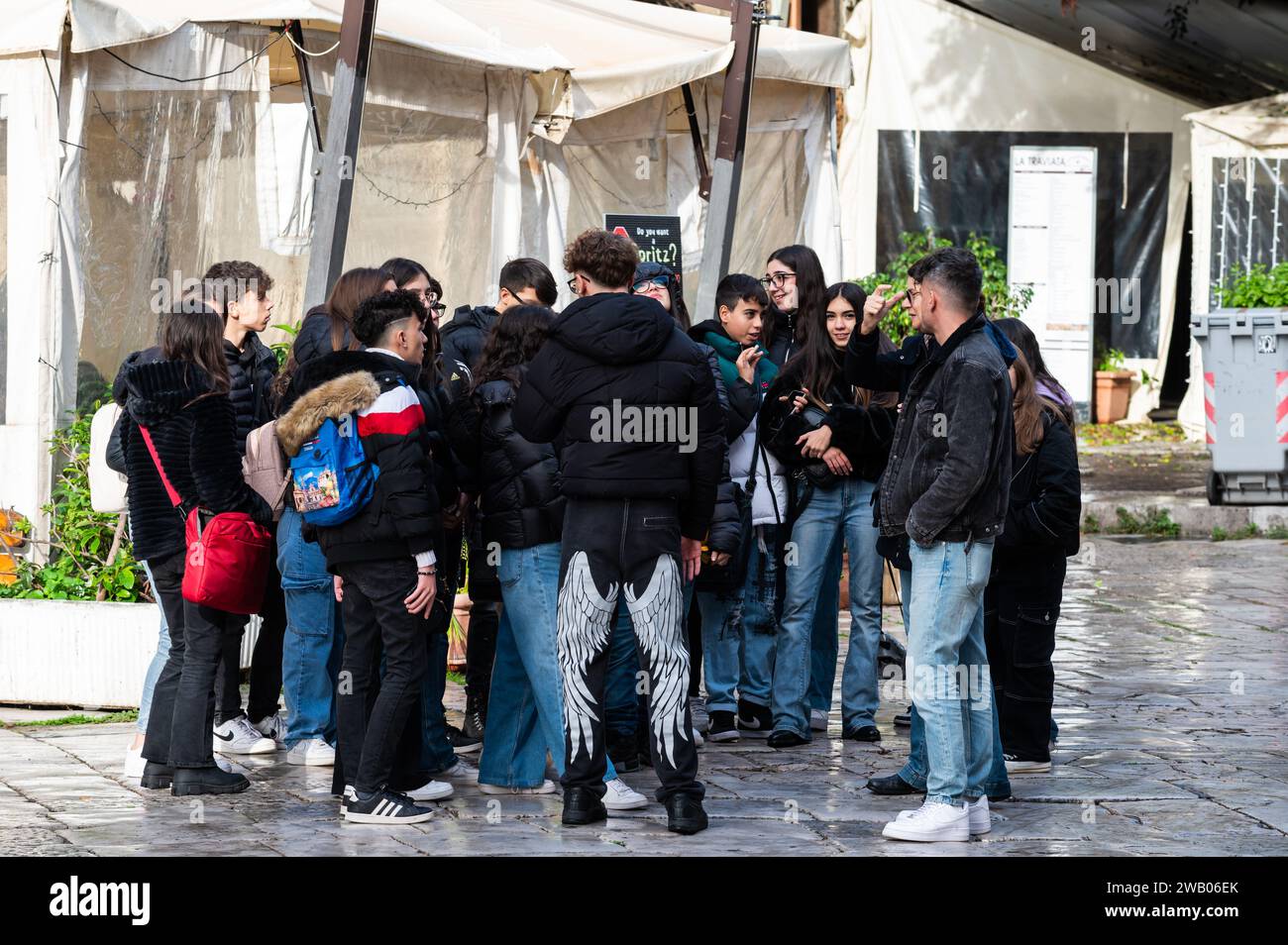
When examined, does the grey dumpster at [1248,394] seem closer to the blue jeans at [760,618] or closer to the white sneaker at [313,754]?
the blue jeans at [760,618]

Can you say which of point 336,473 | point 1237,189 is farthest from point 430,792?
point 1237,189

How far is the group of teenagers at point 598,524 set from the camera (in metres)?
5.81

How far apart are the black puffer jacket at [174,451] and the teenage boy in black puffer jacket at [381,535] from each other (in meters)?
0.39

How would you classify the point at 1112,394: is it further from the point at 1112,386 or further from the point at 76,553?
the point at 76,553

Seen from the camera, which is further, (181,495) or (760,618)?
(760,618)

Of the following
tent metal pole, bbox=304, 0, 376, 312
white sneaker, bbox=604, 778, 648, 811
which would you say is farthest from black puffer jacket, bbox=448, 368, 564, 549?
tent metal pole, bbox=304, 0, 376, 312

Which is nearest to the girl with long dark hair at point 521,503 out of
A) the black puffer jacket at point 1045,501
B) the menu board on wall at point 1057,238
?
the black puffer jacket at point 1045,501

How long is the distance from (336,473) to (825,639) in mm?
2700

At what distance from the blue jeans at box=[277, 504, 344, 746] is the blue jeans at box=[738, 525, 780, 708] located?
1792 mm

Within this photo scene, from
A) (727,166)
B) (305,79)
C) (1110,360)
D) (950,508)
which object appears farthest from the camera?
(1110,360)

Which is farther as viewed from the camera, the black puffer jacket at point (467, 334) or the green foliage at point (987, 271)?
the green foliage at point (987, 271)

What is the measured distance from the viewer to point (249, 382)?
22.1 feet

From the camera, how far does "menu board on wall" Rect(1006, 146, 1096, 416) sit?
61.3 ft
